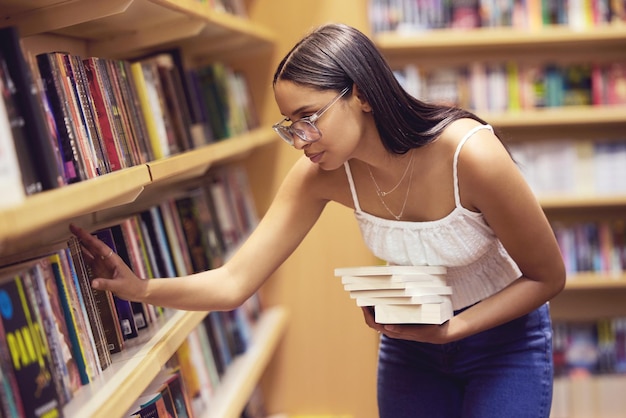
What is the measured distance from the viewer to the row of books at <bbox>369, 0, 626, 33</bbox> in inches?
117

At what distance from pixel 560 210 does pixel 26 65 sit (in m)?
2.63

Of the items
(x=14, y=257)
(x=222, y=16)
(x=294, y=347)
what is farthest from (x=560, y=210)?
(x=14, y=257)

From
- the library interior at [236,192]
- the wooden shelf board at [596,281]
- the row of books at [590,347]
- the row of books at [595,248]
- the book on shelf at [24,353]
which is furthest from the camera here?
the row of books at [590,347]

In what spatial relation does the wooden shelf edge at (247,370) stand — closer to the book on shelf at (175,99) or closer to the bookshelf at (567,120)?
the book on shelf at (175,99)

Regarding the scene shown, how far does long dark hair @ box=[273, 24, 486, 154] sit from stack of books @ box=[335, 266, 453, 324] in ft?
0.82

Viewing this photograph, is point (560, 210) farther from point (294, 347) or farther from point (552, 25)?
point (294, 347)

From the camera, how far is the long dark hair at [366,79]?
1.37 m

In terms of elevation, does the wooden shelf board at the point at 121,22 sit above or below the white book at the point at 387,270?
above

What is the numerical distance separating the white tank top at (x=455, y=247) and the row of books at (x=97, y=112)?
0.47m

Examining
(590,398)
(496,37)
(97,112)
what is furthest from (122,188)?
(590,398)

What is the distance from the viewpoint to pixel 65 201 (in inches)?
38.5

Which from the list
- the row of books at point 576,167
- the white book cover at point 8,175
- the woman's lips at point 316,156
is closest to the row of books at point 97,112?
the white book cover at point 8,175

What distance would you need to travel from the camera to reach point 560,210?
127 inches

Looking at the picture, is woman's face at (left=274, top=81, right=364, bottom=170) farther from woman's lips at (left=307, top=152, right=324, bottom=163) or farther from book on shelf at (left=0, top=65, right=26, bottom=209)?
book on shelf at (left=0, top=65, right=26, bottom=209)
